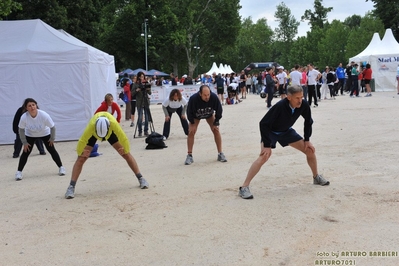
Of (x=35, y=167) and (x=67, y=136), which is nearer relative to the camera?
(x=35, y=167)

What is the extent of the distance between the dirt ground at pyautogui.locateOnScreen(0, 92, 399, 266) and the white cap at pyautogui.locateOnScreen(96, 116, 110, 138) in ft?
3.23

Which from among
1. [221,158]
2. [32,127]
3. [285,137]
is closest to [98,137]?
[32,127]

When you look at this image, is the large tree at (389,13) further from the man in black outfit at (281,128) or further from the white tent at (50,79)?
the man in black outfit at (281,128)

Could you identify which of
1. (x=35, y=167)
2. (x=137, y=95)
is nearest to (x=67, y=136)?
(x=137, y=95)

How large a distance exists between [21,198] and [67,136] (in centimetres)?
723

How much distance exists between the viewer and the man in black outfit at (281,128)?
6.58m

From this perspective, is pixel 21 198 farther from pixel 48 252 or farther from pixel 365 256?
pixel 365 256

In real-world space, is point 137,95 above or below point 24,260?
above

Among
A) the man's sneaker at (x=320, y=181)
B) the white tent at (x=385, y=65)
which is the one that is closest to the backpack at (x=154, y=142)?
the man's sneaker at (x=320, y=181)

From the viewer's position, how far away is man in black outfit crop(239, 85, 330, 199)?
21.6ft

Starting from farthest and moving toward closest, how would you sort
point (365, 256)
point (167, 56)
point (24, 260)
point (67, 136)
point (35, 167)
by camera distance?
point (167, 56) < point (67, 136) < point (35, 167) < point (24, 260) < point (365, 256)

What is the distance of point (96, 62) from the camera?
15.4 meters

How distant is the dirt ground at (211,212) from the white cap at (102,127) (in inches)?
38.7

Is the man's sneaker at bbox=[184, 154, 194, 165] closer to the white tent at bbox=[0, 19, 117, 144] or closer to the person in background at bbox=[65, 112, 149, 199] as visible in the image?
the person in background at bbox=[65, 112, 149, 199]
